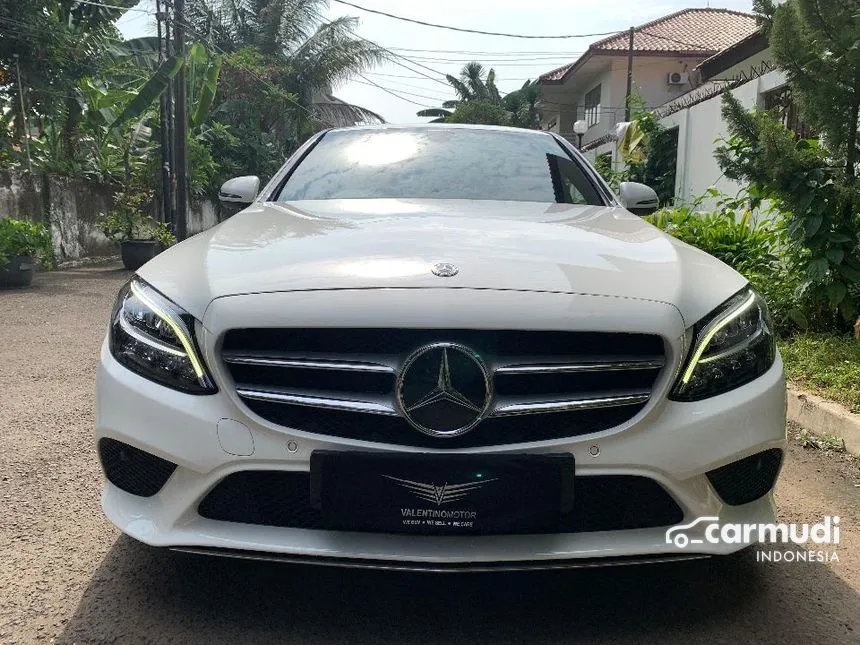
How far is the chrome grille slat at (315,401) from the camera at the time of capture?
6.31ft

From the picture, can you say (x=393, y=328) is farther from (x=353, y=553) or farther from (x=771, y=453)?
(x=771, y=453)

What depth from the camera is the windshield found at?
332 centimetres

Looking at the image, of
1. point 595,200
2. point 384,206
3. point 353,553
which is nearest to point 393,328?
point 353,553

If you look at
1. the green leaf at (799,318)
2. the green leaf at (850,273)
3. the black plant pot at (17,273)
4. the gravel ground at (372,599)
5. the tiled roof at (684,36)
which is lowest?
the black plant pot at (17,273)

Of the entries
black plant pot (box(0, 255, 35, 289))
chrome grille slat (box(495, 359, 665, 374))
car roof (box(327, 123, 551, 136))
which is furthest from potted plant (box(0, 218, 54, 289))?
chrome grille slat (box(495, 359, 665, 374))

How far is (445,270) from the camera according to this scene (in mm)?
2084

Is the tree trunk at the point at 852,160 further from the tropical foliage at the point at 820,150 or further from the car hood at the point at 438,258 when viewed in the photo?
the car hood at the point at 438,258

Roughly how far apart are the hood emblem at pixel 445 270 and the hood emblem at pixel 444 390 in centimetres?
23

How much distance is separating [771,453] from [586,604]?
2.03 feet

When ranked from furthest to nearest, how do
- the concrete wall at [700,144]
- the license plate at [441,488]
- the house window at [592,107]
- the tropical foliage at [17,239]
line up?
the house window at [592,107] < the concrete wall at [700,144] < the tropical foliage at [17,239] < the license plate at [441,488]

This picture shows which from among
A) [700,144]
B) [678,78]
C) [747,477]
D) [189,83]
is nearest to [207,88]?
[189,83]

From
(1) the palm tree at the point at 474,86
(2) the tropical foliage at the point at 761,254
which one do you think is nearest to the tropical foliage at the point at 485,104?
(1) the palm tree at the point at 474,86

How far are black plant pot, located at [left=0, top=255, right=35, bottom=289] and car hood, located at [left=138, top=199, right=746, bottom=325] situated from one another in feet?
28.7

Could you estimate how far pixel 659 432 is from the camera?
193 centimetres
